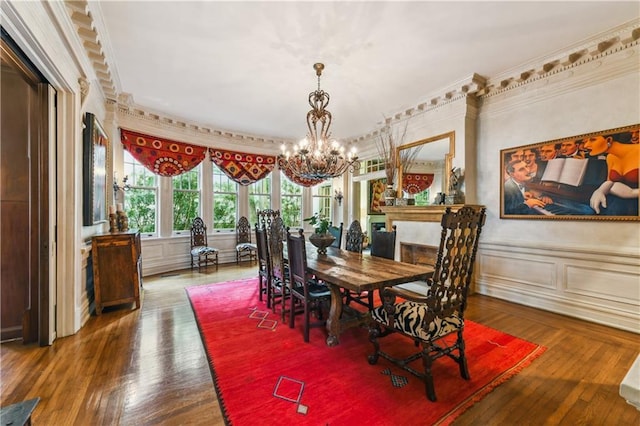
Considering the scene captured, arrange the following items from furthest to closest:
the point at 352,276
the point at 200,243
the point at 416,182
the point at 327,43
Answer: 1. the point at 200,243
2. the point at 416,182
3. the point at 327,43
4. the point at 352,276

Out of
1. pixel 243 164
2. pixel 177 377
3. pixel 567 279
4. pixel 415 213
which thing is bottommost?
pixel 177 377

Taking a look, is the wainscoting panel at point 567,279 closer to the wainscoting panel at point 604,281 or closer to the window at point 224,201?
the wainscoting panel at point 604,281

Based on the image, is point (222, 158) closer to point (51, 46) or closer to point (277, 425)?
point (51, 46)

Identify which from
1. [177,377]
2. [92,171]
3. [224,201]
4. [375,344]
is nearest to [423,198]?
[375,344]

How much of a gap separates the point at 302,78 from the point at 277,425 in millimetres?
3614

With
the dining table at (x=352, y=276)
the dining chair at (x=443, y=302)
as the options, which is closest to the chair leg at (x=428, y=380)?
the dining chair at (x=443, y=302)

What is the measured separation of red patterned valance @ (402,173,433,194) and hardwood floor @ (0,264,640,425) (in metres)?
2.21

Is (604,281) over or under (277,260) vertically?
under

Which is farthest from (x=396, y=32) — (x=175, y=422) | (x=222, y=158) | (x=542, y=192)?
(x=222, y=158)

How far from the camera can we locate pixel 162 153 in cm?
496

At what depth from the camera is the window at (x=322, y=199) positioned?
7384 millimetres

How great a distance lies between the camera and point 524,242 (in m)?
3.50

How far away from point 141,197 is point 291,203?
10.7ft

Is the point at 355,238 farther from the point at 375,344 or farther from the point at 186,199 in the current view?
the point at 186,199
